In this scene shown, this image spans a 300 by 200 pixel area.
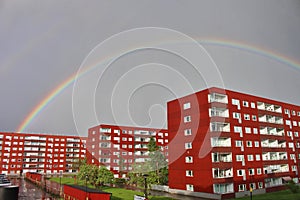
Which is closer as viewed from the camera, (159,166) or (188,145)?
(188,145)

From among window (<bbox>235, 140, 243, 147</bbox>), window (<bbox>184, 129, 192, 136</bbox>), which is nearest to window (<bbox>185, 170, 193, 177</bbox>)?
window (<bbox>184, 129, 192, 136</bbox>)

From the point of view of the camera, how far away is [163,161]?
30500mm

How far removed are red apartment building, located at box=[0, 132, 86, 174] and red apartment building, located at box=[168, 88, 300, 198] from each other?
140 ft

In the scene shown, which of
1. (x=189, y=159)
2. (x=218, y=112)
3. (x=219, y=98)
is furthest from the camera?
(x=219, y=98)

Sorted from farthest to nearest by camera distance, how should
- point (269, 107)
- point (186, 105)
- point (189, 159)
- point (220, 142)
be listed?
point (269, 107) → point (186, 105) → point (189, 159) → point (220, 142)

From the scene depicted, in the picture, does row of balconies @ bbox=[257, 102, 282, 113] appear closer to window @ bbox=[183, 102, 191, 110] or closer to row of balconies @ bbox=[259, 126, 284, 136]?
row of balconies @ bbox=[259, 126, 284, 136]

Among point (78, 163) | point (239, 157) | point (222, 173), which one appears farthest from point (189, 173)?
point (78, 163)

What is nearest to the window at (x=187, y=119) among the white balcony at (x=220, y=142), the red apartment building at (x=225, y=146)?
A: the red apartment building at (x=225, y=146)

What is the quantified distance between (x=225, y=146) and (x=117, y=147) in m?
25.8

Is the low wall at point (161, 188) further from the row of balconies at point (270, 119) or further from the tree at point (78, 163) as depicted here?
the tree at point (78, 163)

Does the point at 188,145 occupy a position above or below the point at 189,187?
above

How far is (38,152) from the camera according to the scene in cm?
5862

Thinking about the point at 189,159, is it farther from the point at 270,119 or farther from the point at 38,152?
the point at 38,152

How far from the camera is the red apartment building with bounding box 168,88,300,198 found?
2036cm
